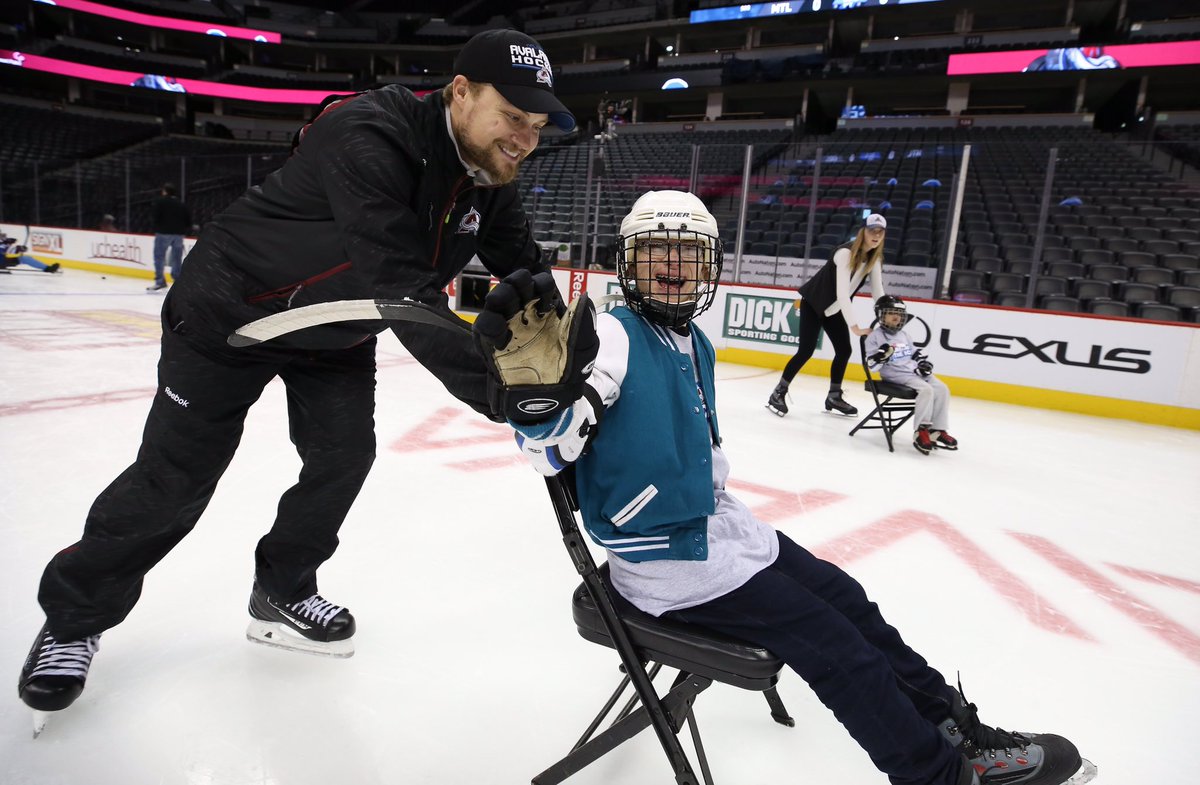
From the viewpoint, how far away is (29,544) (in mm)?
2006

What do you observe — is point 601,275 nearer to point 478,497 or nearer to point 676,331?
point 478,497

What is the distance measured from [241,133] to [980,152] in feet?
85.2

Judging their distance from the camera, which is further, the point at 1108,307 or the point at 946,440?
the point at 1108,307

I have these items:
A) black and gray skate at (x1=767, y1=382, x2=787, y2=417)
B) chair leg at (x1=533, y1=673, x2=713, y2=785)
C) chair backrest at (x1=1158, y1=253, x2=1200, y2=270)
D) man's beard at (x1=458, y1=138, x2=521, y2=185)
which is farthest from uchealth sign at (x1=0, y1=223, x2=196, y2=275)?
chair backrest at (x1=1158, y1=253, x2=1200, y2=270)

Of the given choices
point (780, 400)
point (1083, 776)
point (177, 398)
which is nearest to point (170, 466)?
point (177, 398)

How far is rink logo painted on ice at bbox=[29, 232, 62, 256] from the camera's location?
41.6 feet

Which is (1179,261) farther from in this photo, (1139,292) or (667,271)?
(667,271)

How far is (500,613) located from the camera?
1849mm

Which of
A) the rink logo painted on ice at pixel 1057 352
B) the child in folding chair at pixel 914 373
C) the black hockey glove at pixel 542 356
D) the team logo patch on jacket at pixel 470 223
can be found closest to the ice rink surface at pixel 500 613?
the child in folding chair at pixel 914 373

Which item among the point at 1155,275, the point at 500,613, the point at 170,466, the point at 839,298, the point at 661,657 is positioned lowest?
the point at 500,613

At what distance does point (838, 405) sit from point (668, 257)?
395 cm

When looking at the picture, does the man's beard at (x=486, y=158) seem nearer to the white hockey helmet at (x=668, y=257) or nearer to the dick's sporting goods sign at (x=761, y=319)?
the white hockey helmet at (x=668, y=257)

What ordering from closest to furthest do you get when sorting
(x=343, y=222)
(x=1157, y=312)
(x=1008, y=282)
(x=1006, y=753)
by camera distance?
(x=343, y=222)
(x=1006, y=753)
(x=1157, y=312)
(x=1008, y=282)

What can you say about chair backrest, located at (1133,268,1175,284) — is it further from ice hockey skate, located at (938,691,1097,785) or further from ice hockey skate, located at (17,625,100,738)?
ice hockey skate, located at (17,625,100,738)
